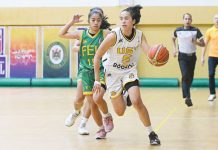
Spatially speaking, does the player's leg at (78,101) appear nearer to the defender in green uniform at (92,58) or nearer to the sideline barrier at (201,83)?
the defender in green uniform at (92,58)

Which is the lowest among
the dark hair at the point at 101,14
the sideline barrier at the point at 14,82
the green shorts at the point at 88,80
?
the sideline barrier at the point at 14,82

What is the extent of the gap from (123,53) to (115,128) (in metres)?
1.64

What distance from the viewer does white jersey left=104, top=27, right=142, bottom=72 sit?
638cm

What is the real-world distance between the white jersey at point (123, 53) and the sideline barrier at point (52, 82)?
421 inches

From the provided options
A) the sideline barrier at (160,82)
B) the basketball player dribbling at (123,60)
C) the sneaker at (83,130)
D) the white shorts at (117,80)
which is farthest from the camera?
the sideline barrier at (160,82)

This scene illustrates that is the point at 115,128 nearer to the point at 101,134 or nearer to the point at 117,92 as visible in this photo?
the point at 101,134

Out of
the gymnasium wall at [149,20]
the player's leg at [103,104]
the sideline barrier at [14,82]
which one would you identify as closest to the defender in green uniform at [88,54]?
the player's leg at [103,104]

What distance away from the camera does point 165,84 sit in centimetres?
1673

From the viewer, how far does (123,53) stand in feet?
21.0

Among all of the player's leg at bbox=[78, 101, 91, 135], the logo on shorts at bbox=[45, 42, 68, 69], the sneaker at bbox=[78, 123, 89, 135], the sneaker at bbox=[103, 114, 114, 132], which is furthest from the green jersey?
the logo on shorts at bbox=[45, 42, 68, 69]

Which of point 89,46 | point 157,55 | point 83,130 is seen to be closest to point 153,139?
point 157,55

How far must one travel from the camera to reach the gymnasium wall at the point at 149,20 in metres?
17.2

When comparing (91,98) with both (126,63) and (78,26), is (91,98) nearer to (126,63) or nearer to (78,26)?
(126,63)

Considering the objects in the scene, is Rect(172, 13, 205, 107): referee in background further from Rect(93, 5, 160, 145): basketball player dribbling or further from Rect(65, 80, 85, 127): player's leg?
Rect(93, 5, 160, 145): basketball player dribbling
